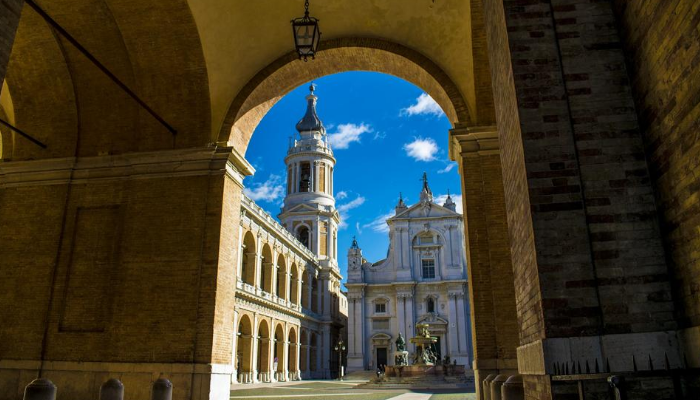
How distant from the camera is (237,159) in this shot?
36.9 feet

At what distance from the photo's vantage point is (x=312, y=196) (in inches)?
2029

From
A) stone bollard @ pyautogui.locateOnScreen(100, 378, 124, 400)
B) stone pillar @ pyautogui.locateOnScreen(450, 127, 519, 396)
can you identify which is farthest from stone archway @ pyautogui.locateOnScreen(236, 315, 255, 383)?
stone bollard @ pyautogui.locateOnScreen(100, 378, 124, 400)

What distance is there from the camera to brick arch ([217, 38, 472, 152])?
11312mm

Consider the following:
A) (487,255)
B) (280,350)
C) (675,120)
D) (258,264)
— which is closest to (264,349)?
(280,350)

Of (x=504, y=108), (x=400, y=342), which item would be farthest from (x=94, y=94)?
(x=400, y=342)

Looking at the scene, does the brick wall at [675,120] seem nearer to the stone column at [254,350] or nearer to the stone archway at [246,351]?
the stone archway at [246,351]

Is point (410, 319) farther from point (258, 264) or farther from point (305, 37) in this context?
point (305, 37)

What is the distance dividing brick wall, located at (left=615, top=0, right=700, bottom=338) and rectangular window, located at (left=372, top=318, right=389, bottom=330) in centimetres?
4436

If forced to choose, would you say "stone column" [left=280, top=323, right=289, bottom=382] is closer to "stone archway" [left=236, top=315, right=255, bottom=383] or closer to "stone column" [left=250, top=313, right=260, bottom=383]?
"stone column" [left=250, top=313, right=260, bottom=383]

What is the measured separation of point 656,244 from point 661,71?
4.08 feet

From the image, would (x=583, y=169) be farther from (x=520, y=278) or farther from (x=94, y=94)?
(x=94, y=94)

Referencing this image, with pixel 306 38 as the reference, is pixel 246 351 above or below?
below

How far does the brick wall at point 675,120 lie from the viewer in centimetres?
343

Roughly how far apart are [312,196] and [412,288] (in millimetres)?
13094
